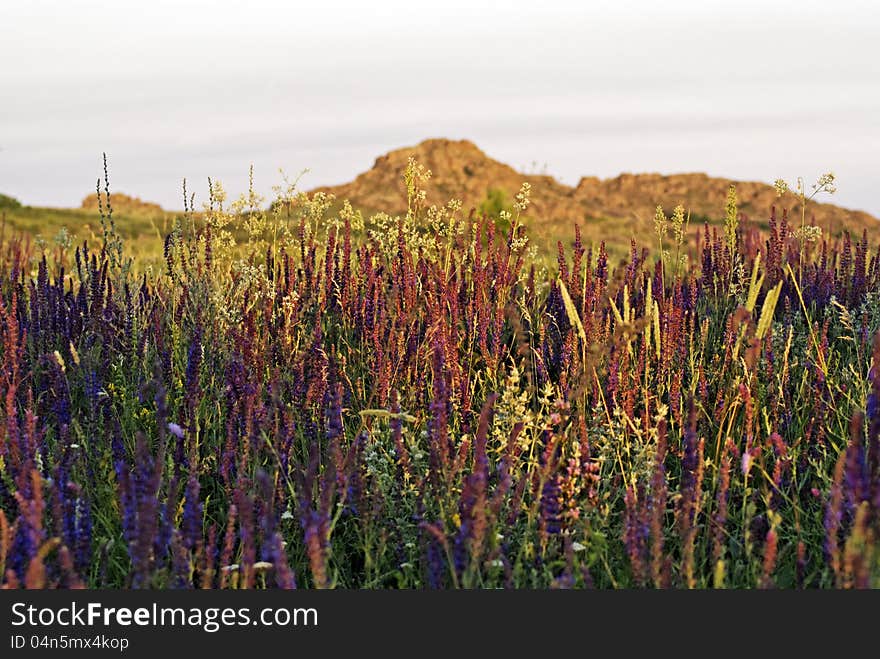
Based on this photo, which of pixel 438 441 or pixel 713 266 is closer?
pixel 438 441

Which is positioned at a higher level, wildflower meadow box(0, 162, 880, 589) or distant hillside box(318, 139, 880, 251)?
distant hillside box(318, 139, 880, 251)

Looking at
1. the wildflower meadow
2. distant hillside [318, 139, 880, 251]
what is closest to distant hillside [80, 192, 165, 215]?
distant hillside [318, 139, 880, 251]

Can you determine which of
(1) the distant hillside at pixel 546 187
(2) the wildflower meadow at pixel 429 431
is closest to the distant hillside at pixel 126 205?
(1) the distant hillside at pixel 546 187

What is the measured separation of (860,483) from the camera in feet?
6.41

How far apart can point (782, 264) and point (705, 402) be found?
7.62 ft

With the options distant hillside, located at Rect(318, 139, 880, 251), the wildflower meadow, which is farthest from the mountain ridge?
the wildflower meadow

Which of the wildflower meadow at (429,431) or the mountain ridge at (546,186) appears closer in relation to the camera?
the wildflower meadow at (429,431)

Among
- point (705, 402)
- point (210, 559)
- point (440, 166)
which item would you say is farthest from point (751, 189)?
point (210, 559)

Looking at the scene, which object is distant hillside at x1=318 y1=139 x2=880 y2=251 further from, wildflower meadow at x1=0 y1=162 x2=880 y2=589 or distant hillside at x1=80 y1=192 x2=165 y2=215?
wildflower meadow at x1=0 y1=162 x2=880 y2=589

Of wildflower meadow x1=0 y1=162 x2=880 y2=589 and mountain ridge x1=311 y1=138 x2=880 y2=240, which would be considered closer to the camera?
wildflower meadow x1=0 y1=162 x2=880 y2=589

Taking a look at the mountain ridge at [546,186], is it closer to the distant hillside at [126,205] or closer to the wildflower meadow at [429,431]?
the distant hillside at [126,205]

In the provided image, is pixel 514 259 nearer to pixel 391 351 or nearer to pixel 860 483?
pixel 391 351

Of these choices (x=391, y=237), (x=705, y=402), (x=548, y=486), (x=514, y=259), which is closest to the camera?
(x=548, y=486)

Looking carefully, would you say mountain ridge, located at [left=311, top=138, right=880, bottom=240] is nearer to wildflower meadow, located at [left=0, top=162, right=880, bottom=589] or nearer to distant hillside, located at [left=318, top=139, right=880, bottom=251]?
distant hillside, located at [left=318, top=139, right=880, bottom=251]
